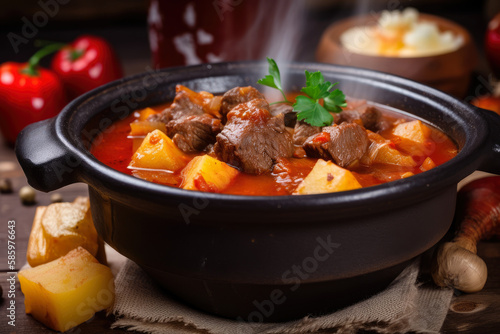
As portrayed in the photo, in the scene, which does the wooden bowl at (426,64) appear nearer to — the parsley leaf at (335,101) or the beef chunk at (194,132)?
the parsley leaf at (335,101)

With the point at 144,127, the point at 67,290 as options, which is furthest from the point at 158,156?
the point at 67,290

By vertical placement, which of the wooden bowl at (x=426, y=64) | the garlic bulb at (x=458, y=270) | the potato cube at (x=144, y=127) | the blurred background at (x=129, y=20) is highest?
the potato cube at (x=144, y=127)

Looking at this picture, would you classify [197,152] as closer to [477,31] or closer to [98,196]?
[98,196]

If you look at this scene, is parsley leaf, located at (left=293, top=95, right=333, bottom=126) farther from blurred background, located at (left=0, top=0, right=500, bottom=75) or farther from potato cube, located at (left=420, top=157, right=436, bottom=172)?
blurred background, located at (left=0, top=0, right=500, bottom=75)

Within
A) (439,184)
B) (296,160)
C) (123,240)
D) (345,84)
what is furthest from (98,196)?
(345,84)

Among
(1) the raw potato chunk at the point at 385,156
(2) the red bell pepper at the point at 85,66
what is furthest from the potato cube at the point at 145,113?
(2) the red bell pepper at the point at 85,66

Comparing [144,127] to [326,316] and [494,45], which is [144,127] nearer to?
[326,316]
